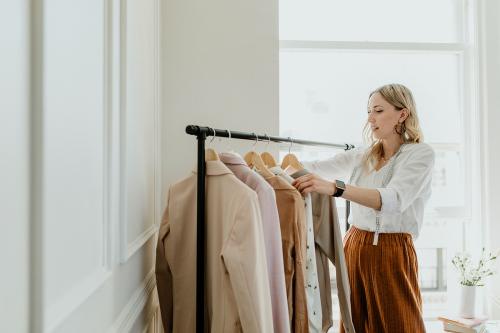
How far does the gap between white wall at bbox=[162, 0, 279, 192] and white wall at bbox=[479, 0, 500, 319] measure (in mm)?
1336

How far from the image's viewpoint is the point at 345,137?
261 centimetres

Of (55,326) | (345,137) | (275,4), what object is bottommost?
(55,326)

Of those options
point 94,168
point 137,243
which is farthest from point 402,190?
point 94,168

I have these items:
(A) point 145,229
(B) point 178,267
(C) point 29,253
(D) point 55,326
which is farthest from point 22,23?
(A) point 145,229

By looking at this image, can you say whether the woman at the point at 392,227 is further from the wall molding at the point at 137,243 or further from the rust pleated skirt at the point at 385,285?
the wall molding at the point at 137,243

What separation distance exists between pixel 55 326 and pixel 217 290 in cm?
63

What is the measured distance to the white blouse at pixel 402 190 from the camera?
1.77 meters

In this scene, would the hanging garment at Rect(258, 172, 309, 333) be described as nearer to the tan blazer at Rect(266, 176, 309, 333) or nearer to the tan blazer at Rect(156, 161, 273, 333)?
the tan blazer at Rect(266, 176, 309, 333)

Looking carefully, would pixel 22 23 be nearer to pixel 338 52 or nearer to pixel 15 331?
pixel 15 331

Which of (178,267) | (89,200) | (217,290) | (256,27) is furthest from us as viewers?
(256,27)

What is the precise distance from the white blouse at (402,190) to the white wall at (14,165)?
56.8 inches

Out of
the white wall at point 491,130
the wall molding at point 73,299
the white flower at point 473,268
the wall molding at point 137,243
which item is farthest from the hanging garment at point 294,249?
the white wall at point 491,130

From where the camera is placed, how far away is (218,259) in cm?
127

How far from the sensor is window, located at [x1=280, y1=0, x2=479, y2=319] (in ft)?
8.46
